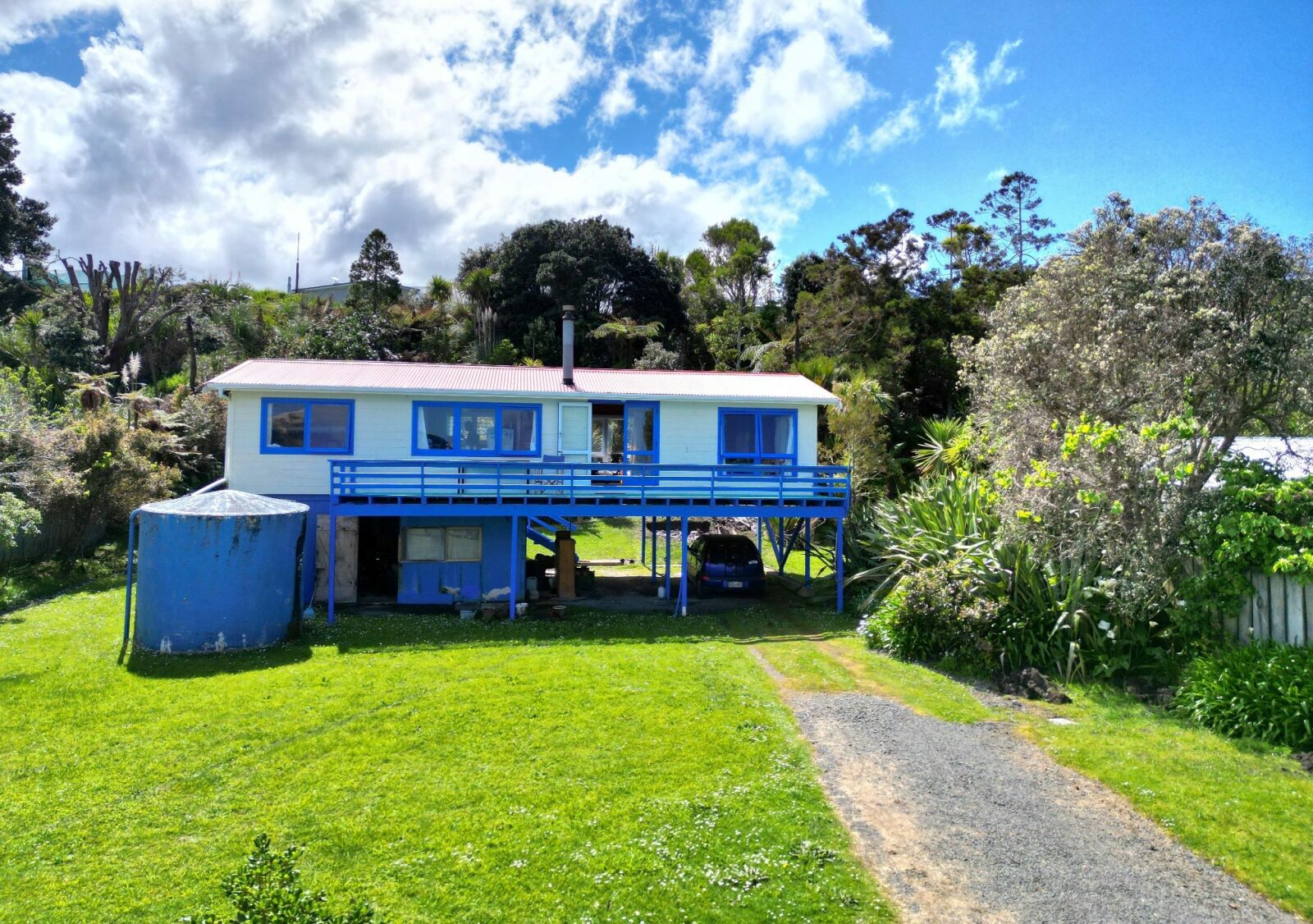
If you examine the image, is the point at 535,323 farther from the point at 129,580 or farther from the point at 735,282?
the point at 129,580

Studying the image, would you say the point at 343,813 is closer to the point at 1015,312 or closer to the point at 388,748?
the point at 388,748

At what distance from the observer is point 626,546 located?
28.4 metres

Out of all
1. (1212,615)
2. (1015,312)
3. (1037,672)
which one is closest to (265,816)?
(1037,672)

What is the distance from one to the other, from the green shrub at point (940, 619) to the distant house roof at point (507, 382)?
6.12 meters

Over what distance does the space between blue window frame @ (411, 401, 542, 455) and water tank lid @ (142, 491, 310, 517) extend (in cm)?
395

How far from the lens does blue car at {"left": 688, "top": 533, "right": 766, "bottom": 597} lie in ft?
62.0

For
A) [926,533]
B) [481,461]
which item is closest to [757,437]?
[926,533]

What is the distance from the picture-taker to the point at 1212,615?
11.4 metres

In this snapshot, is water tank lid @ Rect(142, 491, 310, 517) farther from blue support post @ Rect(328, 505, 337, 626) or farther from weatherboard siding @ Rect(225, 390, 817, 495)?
weatherboard siding @ Rect(225, 390, 817, 495)

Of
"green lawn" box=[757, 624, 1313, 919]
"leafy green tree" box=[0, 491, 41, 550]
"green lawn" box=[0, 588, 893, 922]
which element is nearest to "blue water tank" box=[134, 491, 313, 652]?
"green lawn" box=[0, 588, 893, 922]

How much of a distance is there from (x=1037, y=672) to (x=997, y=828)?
17.3 feet

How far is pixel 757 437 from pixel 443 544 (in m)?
7.81

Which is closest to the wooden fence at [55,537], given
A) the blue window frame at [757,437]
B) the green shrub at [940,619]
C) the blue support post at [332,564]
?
the blue support post at [332,564]

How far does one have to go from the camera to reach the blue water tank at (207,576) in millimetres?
13203
